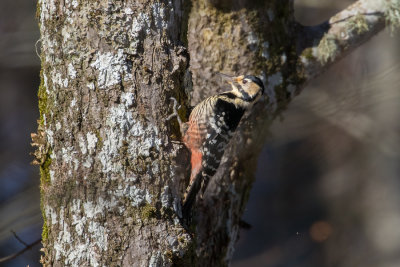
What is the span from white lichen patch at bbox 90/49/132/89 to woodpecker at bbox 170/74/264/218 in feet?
2.27

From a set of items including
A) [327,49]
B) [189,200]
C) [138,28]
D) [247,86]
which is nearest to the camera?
[138,28]

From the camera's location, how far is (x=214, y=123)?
474cm

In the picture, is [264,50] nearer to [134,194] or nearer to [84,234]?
[134,194]

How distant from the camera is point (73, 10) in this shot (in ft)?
11.0

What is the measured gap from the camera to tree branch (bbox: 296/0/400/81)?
4.62 meters

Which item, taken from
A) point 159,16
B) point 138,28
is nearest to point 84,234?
point 138,28

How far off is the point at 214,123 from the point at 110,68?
1626 mm

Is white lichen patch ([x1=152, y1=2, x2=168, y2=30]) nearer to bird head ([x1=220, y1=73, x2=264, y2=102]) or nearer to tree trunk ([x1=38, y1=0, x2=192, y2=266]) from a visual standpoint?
tree trunk ([x1=38, y1=0, x2=192, y2=266])

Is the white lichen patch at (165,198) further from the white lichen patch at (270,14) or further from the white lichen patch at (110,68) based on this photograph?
the white lichen patch at (270,14)

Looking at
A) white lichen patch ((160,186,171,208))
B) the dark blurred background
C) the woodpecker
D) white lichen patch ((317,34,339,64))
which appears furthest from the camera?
the dark blurred background

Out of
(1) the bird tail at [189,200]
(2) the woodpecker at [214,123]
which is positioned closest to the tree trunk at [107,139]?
(1) the bird tail at [189,200]

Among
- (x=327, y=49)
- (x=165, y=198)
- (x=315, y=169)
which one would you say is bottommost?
(x=315, y=169)

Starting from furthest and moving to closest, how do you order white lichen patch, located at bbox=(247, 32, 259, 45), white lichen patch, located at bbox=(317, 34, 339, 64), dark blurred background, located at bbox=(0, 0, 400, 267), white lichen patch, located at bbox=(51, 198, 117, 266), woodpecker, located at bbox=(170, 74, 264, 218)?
dark blurred background, located at bbox=(0, 0, 400, 267)
white lichen patch, located at bbox=(317, 34, 339, 64)
white lichen patch, located at bbox=(247, 32, 259, 45)
woodpecker, located at bbox=(170, 74, 264, 218)
white lichen patch, located at bbox=(51, 198, 117, 266)

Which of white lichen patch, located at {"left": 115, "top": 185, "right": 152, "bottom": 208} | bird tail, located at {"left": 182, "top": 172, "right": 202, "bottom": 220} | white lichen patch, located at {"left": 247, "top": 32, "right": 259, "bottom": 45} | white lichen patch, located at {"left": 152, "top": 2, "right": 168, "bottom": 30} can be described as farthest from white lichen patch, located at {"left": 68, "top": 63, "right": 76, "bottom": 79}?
white lichen patch, located at {"left": 247, "top": 32, "right": 259, "bottom": 45}
